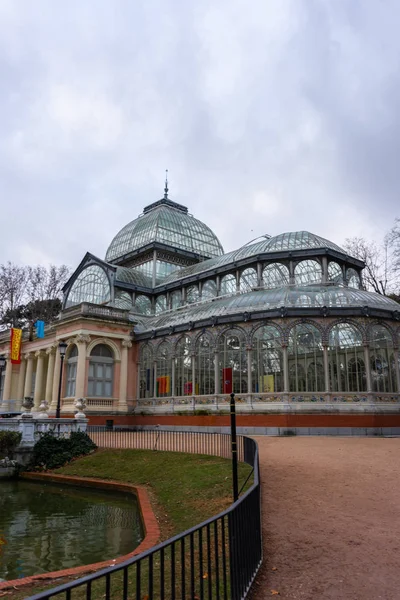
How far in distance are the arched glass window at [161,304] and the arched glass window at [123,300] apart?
2.36 metres

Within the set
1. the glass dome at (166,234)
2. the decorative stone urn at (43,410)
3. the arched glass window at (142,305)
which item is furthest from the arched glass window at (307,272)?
the decorative stone urn at (43,410)

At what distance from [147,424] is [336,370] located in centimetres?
1231

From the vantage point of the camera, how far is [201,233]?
46156 mm

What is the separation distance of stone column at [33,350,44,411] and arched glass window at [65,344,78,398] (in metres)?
4.37

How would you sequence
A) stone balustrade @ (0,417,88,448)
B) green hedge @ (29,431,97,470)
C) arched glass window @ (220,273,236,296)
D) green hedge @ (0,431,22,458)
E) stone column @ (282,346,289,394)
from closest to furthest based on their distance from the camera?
green hedge @ (0,431,22,458) < green hedge @ (29,431,97,470) < stone balustrade @ (0,417,88,448) < stone column @ (282,346,289,394) < arched glass window @ (220,273,236,296)

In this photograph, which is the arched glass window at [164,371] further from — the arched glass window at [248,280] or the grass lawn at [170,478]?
the grass lawn at [170,478]

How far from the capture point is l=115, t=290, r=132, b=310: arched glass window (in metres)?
36.8

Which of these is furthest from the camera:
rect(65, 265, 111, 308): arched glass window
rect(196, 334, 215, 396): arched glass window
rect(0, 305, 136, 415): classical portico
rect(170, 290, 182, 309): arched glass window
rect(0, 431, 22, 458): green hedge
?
rect(65, 265, 111, 308): arched glass window

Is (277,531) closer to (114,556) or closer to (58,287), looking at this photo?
(114,556)

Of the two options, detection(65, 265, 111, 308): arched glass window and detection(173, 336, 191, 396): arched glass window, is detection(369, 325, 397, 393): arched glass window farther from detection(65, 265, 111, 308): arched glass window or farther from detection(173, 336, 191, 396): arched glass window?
detection(65, 265, 111, 308): arched glass window

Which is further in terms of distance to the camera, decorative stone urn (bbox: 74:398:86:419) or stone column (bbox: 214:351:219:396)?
stone column (bbox: 214:351:219:396)

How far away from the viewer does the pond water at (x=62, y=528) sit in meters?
7.50

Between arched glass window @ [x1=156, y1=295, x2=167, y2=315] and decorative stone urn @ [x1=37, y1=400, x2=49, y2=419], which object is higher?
arched glass window @ [x1=156, y1=295, x2=167, y2=315]

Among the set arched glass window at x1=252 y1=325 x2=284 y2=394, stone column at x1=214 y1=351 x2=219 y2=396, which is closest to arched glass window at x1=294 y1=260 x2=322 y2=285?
arched glass window at x1=252 y1=325 x2=284 y2=394
